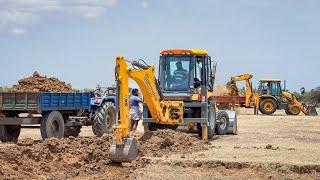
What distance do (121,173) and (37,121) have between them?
6.51 meters

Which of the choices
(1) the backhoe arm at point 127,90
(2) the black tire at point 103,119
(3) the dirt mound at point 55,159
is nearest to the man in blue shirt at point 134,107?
(2) the black tire at point 103,119

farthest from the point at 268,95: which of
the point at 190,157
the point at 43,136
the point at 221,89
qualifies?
the point at 190,157

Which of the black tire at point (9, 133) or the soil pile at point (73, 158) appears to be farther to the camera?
the black tire at point (9, 133)

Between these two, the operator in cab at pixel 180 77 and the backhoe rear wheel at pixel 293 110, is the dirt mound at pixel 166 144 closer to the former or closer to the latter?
the operator in cab at pixel 180 77

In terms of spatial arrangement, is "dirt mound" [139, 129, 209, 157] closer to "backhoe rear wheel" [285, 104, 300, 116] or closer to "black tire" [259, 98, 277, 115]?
"black tire" [259, 98, 277, 115]

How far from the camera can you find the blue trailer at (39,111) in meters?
18.1

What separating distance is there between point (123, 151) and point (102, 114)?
26.8 ft

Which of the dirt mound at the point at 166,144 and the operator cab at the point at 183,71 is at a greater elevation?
the operator cab at the point at 183,71

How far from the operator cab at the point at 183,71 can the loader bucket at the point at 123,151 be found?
267 inches

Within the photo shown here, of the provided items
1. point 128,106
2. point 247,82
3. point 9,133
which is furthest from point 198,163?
point 247,82

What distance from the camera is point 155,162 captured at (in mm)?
13359

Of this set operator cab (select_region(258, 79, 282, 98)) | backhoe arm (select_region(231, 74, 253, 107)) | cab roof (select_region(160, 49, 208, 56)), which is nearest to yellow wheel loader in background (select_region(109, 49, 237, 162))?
cab roof (select_region(160, 49, 208, 56))

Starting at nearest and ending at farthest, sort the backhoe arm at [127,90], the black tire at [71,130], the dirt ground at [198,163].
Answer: the dirt ground at [198,163], the backhoe arm at [127,90], the black tire at [71,130]

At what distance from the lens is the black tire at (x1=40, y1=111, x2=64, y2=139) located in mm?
18422
